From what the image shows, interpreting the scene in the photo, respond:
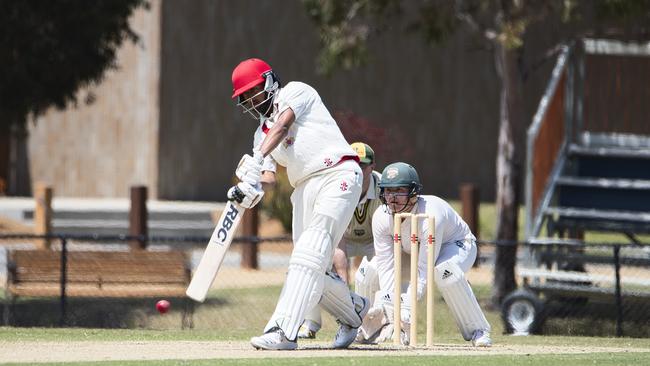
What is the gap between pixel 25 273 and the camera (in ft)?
54.8

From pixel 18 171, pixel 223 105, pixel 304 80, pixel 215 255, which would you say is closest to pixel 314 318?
pixel 215 255

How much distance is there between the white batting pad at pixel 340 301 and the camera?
10.2 meters

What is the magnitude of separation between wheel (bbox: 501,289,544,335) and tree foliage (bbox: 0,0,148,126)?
19.5 feet

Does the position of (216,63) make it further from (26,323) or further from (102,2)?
(26,323)

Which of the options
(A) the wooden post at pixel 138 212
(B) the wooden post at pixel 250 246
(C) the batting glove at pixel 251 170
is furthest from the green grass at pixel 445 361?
(A) the wooden post at pixel 138 212

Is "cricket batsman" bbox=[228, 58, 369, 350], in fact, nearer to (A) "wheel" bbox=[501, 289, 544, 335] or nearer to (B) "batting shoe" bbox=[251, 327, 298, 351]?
(B) "batting shoe" bbox=[251, 327, 298, 351]

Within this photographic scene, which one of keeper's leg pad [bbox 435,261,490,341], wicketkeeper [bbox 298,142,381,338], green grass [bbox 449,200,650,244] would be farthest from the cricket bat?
green grass [bbox 449,200,650,244]

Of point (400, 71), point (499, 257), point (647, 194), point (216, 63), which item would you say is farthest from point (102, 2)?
point (400, 71)

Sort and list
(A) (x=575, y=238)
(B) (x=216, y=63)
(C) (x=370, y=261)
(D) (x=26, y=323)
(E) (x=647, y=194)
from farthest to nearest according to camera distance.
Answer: (B) (x=216, y=63), (A) (x=575, y=238), (E) (x=647, y=194), (D) (x=26, y=323), (C) (x=370, y=261)

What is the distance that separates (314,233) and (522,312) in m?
6.36

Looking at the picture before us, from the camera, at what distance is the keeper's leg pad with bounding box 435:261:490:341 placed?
35.3 ft

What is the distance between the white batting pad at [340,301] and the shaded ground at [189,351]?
210 millimetres

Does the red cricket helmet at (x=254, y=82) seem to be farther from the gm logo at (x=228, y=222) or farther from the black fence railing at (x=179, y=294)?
the black fence railing at (x=179, y=294)

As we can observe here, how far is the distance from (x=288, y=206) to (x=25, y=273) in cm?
996
